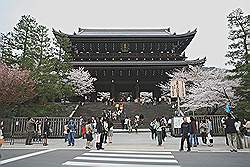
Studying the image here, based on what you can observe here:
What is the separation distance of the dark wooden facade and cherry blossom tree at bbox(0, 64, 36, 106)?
1675 centimetres

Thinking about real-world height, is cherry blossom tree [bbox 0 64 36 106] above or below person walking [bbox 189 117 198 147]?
above

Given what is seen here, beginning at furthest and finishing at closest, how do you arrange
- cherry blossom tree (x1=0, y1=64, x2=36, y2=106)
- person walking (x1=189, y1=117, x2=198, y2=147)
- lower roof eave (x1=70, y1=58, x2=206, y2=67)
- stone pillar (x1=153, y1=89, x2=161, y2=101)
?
1. stone pillar (x1=153, y1=89, x2=161, y2=101)
2. lower roof eave (x1=70, y1=58, x2=206, y2=67)
3. cherry blossom tree (x1=0, y1=64, x2=36, y2=106)
4. person walking (x1=189, y1=117, x2=198, y2=147)

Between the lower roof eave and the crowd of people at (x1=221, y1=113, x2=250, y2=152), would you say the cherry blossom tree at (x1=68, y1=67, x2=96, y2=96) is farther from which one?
the crowd of people at (x1=221, y1=113, x2=250, y2=152)

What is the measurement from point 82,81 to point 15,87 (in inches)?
655

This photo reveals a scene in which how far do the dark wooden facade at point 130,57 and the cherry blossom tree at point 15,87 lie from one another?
16749 millimetres

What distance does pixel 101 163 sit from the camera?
987 centimetres

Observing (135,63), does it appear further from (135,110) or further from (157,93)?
(135,110)

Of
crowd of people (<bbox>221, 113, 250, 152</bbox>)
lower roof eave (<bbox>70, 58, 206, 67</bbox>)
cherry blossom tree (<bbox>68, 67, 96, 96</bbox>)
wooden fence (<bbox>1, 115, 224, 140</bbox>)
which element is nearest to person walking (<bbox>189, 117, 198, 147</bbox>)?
crowd of people (<bbox>221, 113, 250, 152</bbox>)

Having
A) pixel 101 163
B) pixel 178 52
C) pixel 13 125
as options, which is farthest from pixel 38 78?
pixel 178 52

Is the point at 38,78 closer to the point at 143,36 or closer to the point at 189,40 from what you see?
the point at 143,36

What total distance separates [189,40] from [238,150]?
32.7m

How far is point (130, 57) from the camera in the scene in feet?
143

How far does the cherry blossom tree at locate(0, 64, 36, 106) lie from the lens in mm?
22844

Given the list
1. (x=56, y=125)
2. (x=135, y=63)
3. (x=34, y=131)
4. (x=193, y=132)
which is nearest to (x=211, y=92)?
(x=135, y=63)
